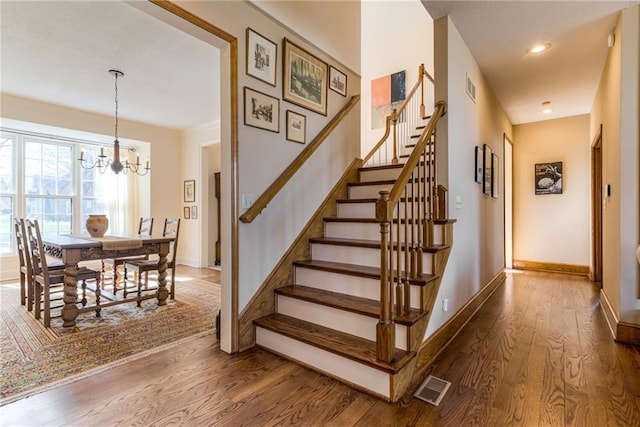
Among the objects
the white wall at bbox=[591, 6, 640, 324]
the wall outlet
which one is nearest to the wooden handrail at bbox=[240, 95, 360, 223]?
the wall outlet

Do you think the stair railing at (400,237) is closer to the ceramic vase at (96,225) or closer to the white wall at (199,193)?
the ceramic vase at (96,225)

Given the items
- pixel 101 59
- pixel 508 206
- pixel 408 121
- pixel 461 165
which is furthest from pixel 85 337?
pixel 508 206

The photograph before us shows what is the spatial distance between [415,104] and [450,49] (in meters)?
2.42

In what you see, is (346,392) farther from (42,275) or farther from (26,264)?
(26,264)

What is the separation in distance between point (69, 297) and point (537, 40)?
5.07 m

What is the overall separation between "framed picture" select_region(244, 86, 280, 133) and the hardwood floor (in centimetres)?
179

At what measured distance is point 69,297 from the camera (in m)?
2.90

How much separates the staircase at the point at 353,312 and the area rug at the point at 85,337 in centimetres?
91

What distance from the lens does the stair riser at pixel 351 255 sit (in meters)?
2.38

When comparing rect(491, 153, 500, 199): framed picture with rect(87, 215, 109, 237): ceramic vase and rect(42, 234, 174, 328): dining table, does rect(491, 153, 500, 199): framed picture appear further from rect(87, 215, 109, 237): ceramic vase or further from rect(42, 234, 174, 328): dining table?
rect(87, 215, 109, 237): ceramic vase

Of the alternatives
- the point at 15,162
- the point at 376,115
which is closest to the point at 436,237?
the point at 376,115

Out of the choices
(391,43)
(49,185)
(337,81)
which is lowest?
(49,185)

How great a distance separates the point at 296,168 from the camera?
278cm

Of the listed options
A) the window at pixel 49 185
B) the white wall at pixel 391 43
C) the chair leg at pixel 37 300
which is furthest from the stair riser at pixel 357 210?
the window at pixel 49 185
